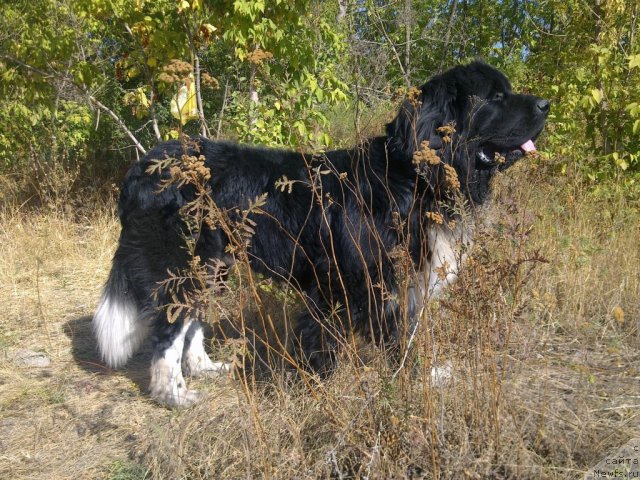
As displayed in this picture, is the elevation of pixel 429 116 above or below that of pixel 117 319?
above

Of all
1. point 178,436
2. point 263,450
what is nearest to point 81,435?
point 178,436

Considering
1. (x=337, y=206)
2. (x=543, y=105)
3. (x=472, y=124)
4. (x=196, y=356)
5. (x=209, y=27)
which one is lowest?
(x=196, y=356)

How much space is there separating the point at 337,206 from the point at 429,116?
2.28 feet

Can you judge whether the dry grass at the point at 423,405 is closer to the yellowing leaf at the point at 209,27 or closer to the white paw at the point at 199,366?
the white paw at the point at 199,366

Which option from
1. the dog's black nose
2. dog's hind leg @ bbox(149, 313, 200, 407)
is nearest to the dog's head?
the dog's black nose

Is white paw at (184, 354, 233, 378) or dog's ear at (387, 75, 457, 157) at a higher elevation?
dog's ear at (387, 75, 457, 157)

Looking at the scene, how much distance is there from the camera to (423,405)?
2205 mm

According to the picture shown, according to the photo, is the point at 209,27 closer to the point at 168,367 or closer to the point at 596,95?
the point at 168,367

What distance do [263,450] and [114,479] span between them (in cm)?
84

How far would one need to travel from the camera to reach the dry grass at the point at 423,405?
85.7 inches

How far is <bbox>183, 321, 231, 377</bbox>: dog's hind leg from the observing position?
3.81m

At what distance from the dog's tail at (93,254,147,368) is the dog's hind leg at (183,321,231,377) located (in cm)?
33

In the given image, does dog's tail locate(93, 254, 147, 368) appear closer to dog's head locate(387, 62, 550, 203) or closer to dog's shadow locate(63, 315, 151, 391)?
dog's shadow locate(63, 315, 151, 391)

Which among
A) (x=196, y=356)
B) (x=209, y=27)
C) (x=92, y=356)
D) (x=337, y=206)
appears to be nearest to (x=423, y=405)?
(x=337, y=206)
